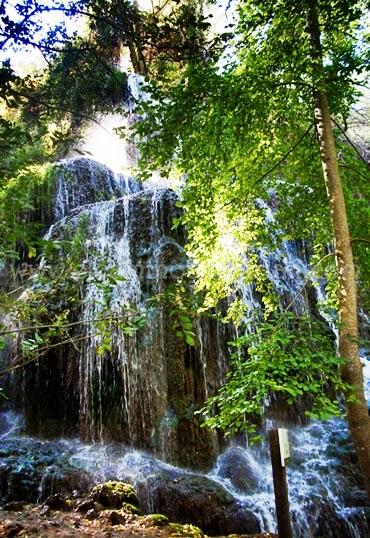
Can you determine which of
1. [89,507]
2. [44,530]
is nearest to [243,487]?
[89,507]

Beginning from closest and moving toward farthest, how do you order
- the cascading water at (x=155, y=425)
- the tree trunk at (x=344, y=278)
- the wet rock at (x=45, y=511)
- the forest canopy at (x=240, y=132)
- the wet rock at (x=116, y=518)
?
the forest canopy at (x=240, y=132)
the tree trunk at (x=344, y=278)
the wet rock at (x=116, y=518)
the wet rock at (x=45, y=511)
the cascading water at (x=155, y=425)

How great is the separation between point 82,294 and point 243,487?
5.88 metres

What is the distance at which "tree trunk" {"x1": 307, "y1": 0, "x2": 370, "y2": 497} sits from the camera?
173 inches

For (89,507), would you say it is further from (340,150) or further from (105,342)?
(340,150)

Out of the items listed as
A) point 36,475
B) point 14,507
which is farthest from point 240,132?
point 36,475

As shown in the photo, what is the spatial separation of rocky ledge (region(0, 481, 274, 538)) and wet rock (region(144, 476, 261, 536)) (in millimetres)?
500

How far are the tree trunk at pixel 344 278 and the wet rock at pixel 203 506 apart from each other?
315 cm

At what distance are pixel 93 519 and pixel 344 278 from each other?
459cm

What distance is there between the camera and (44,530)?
5.18 metres

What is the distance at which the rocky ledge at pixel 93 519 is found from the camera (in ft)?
17.0

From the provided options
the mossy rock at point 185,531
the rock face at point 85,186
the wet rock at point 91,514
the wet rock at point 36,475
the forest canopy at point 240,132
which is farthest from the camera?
the rock face at point 85,186

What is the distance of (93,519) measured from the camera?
5.75 metres

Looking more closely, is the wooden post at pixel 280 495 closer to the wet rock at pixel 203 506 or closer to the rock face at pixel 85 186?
the wet rock at pixel 203 506

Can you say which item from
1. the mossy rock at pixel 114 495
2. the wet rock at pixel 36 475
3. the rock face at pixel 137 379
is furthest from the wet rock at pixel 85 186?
the mossy rock at pixel 114 495
